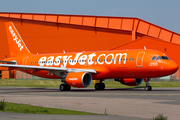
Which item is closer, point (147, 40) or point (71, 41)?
point (147, 40)

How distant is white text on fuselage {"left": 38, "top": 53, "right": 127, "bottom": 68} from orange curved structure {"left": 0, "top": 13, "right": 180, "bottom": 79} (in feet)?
60.6

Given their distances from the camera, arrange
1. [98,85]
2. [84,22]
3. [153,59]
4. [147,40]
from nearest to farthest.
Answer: [153,59] < [98,85] < [147,40] < [84,22]

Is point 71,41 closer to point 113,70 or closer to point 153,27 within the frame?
point 153,27

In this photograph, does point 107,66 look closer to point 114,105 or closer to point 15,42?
point 114,105

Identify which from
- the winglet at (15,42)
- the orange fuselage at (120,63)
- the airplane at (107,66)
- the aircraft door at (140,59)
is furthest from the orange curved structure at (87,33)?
the aircraft door at (140,59)

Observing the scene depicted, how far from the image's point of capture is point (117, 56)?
31609mm

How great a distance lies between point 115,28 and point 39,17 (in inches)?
644

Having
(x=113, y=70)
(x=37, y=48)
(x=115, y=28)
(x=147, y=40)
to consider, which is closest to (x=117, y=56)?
(x=113, y=70)

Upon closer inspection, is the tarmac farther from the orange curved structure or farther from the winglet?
the orange curved structure

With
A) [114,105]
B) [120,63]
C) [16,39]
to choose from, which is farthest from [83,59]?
[114,105]

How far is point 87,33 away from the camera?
58.2 metres

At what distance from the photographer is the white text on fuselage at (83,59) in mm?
31627

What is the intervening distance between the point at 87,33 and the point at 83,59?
79.9ft

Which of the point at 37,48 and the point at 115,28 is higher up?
the point at 115,28
